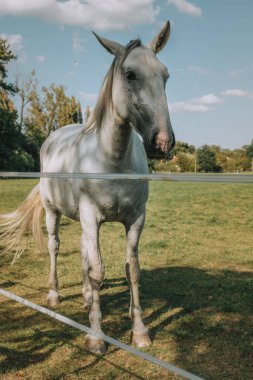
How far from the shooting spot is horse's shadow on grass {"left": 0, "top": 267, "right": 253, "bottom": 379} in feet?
11.0

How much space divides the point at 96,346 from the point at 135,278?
0.72m

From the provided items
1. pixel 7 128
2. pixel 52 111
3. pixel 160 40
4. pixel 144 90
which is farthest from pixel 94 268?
pixel 52 111

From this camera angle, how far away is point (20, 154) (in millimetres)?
40938

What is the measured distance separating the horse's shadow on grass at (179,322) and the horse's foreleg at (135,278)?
0.19 m

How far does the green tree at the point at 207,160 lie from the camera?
75500 millimetres

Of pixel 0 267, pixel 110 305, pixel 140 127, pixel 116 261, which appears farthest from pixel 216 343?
pixel 0 267

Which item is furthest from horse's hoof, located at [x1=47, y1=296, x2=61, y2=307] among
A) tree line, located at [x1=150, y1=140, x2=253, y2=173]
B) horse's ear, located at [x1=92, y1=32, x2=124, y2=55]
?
tree line, located at [x1=150, y1=140, x2=253, y2=173]

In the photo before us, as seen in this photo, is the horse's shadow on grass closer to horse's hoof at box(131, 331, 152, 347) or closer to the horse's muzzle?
horse's hoof at box(131, 331, 152, 347)

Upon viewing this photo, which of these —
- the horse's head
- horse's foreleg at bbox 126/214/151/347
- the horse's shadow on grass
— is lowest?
the horse's shadow on grass

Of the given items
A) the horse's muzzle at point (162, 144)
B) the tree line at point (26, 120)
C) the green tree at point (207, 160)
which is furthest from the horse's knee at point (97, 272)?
the green tree at point (207, 160)

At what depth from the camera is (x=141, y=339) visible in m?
3.61

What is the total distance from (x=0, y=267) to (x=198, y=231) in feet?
17.6

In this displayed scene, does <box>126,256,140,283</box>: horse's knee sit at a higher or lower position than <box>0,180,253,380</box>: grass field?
higher

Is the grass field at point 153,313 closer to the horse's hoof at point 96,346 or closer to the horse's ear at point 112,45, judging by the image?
the horse's hoof at point 96,346
